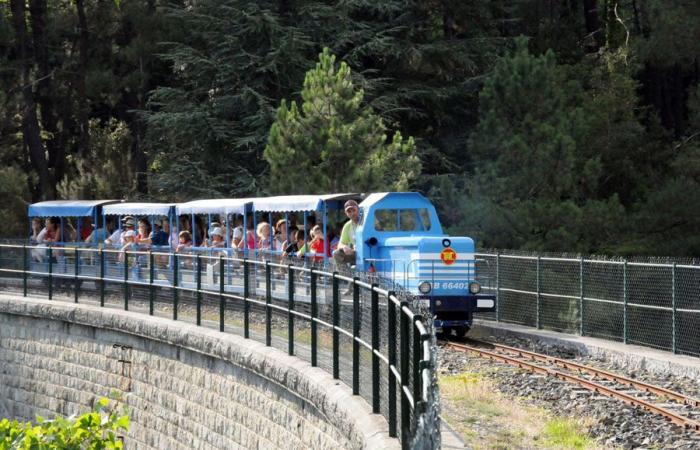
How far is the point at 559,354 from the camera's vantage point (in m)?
23.6

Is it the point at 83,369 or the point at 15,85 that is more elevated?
the point at 15,85

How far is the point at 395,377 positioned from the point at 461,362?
974 centimetres

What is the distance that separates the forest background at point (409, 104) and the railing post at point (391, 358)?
24.5 meters

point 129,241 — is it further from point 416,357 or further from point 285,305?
point 416,357

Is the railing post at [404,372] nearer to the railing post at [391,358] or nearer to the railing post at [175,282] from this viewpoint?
the railing post at [391,358]

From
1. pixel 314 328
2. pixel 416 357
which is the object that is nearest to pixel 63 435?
pixel 314 328

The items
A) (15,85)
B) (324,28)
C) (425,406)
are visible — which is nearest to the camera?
(425,406)

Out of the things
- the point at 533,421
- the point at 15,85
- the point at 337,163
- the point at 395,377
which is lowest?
the point at 533,421

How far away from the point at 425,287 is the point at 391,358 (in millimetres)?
13504

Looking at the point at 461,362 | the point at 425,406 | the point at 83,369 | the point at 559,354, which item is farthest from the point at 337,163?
the point at 425,406

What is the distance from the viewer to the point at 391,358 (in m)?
11.3

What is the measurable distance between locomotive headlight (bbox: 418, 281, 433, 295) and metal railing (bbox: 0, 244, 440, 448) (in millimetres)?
3302

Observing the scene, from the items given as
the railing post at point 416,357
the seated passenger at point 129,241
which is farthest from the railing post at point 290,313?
the seated passenger at point 129,241

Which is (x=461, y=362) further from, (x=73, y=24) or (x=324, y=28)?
(x=73, y=24)
